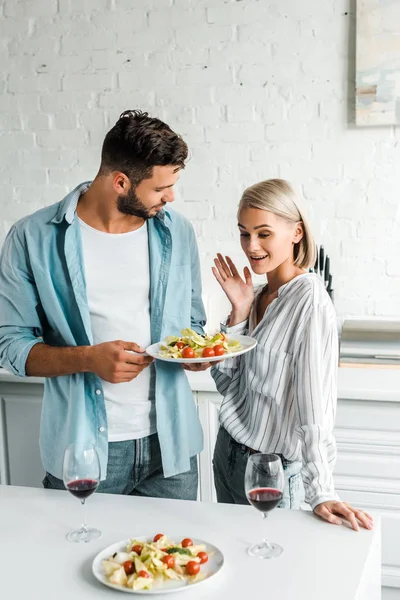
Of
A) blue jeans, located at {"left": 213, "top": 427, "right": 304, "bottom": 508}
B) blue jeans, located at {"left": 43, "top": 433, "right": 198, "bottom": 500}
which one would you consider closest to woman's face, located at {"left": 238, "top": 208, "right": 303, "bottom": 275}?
blue jeans, located at {"left": 213, "top": 427, "right": 304, "bottom": 508}

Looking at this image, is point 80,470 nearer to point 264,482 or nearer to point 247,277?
point 264,482

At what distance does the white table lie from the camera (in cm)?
134

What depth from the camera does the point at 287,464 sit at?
1.88 m

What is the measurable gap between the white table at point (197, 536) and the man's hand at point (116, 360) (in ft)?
0.98

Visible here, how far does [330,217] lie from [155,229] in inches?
49.4

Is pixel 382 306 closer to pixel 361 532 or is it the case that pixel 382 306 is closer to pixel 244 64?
pixel 244 64

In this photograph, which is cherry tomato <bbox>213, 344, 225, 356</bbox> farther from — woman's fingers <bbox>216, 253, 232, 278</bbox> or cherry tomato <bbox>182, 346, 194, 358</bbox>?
woman's fingers <bbox>216, 253, 232, 278</bbox>

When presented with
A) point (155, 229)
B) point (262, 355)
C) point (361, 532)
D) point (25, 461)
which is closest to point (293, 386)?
point (262, 355)

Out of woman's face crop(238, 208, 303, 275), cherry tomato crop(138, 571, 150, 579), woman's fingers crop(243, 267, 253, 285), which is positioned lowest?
cherry tomato crop(138, 571, 150, 579)

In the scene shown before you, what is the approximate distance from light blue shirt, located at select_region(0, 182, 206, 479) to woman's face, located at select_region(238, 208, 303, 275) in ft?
0.96

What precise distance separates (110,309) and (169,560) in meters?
0.86

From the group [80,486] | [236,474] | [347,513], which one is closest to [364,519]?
[347,513]

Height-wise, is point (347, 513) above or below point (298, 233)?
below

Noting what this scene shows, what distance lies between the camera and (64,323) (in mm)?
2049
